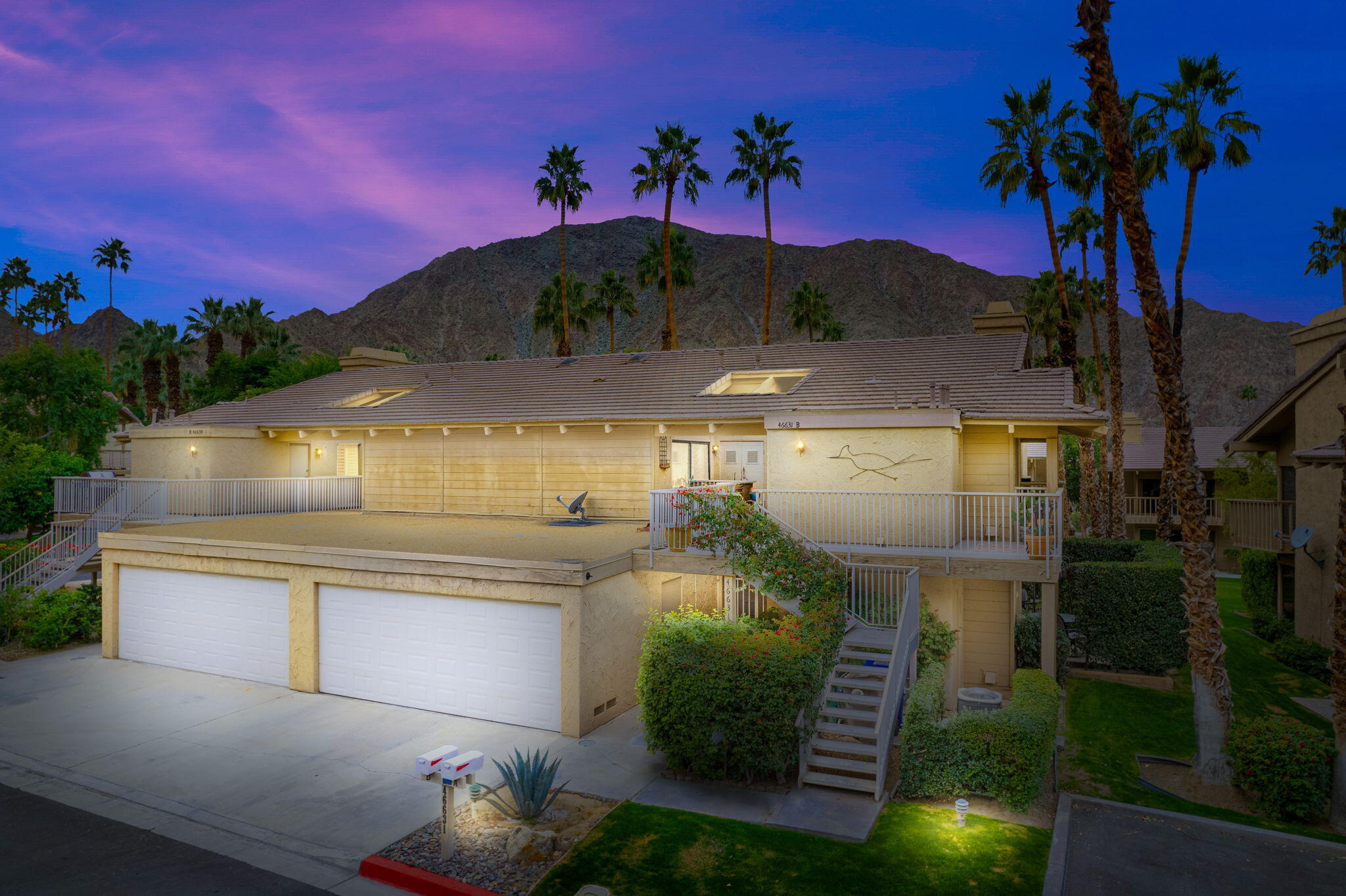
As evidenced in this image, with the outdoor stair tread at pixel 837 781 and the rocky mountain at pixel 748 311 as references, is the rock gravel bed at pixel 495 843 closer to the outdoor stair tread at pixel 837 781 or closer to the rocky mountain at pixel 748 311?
the outdoor stair tread at pixel 837 781

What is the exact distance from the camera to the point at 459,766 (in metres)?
7.42

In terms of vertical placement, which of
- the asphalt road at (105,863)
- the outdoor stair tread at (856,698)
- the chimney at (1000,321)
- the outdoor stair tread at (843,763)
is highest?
the chimney at (1000,321)

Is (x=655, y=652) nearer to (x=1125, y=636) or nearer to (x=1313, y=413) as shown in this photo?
(x=1125, y=636)

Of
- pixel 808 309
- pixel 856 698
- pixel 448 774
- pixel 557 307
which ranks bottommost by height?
pixel 856 698

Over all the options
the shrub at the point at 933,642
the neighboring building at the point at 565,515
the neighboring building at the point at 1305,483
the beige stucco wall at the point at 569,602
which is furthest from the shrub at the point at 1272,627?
the beige stucco wall at the point at 569,602

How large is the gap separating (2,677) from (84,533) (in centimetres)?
472

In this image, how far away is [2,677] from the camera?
1423cm

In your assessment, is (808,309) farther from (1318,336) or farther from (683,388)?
(683,388)

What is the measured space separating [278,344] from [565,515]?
4381cm

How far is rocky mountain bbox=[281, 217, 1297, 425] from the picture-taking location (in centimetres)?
11569

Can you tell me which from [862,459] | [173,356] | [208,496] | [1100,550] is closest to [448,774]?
[862,459]

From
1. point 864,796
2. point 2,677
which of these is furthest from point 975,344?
point 2,677

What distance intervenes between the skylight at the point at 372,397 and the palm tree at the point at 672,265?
1779 centimetres

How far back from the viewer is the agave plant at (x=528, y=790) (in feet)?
26.5
